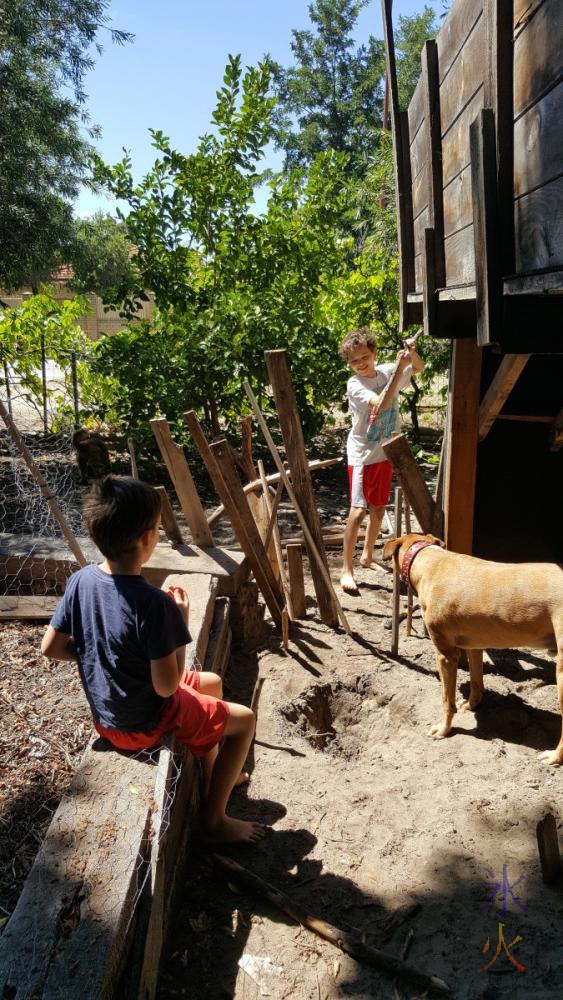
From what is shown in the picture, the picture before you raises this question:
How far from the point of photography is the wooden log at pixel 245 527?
14.8 feet

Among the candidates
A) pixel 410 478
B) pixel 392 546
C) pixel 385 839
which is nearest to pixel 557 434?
pixel 410 478

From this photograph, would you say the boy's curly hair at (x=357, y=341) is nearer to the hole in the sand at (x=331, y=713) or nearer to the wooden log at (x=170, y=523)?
the wooden log at (x=170, y=523)

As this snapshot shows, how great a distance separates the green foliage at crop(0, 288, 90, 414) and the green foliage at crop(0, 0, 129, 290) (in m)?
0.57

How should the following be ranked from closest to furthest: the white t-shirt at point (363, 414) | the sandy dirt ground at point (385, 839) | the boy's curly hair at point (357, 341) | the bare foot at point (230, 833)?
the sandy dirt ground at point (385, 839) → the bare foot at point (230, 833) → the boy's curly hair at point (357, 341) → the white t-shirt at point (363, 414)

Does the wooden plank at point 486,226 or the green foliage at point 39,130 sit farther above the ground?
the green foliage at point 39,130

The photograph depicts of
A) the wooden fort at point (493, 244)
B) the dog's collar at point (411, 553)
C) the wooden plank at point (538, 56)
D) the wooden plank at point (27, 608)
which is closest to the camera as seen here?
the wooden plank at point (538, 56)

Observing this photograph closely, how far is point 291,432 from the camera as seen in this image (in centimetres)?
→ 443

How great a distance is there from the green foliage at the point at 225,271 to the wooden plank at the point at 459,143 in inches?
233

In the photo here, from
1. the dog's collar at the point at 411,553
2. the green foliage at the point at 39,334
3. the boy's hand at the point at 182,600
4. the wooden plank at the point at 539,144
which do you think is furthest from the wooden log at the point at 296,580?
the green foliage at the point at 39,334

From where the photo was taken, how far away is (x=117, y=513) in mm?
2365

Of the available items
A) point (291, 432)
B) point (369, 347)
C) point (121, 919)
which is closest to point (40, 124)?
point (369, 347)

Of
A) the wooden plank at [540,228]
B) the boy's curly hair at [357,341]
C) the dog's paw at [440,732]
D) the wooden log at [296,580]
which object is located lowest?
the dog's paw at [440,732]

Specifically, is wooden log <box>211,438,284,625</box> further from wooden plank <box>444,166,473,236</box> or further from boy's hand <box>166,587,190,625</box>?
wooden plank <box>444,166,473,236</box>

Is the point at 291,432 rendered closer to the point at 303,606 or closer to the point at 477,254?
the point at 303,606
